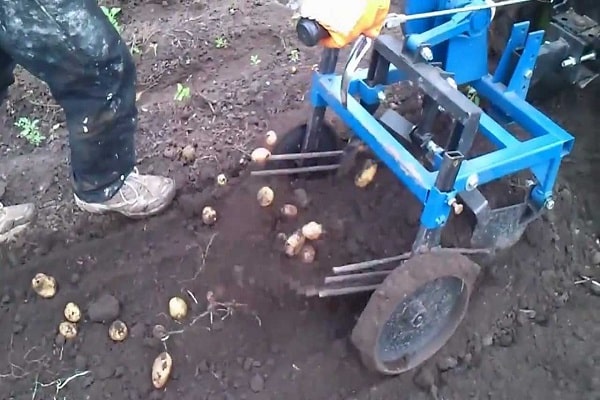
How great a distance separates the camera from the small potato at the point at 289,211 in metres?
2.42

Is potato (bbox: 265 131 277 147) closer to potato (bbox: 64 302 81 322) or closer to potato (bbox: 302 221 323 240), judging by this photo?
potato (bbox: 302 221 323 240)

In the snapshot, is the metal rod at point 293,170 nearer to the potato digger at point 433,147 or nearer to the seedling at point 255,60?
the potato digger at point 433,147

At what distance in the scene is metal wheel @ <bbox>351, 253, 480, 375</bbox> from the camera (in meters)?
1.96

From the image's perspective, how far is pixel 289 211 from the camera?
95.3 inches

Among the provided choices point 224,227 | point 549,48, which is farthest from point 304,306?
point 549,48

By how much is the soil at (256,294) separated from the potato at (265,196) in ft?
Answer: 0.13

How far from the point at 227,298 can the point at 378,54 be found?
0.84 metres

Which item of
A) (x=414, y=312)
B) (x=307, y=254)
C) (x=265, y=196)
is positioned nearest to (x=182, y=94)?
(x=265, y=196)

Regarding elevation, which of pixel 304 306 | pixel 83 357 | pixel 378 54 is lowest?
pixel 83 357

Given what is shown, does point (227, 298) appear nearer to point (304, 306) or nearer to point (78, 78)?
point (304, 306)

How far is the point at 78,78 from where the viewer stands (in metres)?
2.09

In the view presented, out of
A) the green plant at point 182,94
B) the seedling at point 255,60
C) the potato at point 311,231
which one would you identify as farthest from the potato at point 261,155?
the seedling at point 255,60

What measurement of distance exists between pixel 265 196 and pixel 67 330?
2.34 feet

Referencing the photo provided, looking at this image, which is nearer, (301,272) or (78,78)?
(78,78)
